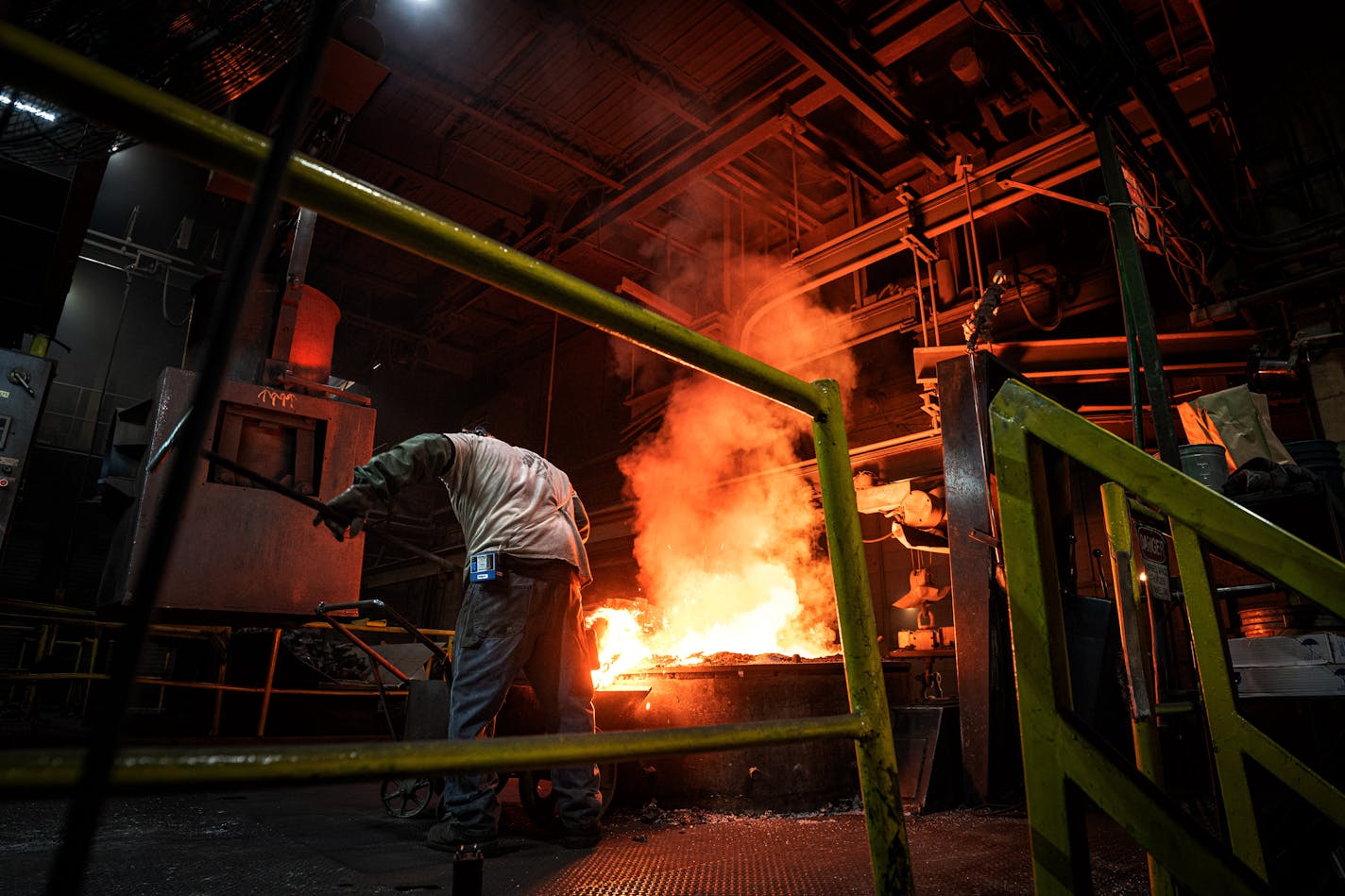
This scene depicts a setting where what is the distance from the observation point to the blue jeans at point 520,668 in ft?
10.7

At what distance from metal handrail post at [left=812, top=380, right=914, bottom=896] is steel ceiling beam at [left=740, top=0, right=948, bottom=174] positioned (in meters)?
4.86

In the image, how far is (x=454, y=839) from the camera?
322 cm

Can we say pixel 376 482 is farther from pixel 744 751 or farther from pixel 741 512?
pixel 741 512

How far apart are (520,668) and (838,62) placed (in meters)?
5.43

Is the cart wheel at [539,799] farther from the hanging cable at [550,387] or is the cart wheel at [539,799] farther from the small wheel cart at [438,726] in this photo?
the hanging cable at [550,387]

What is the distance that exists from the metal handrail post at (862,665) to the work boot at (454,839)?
89.2 inches

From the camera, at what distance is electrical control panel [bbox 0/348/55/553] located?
14.1 ft

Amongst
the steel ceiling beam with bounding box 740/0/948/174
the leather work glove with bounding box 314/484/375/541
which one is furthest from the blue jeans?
the steel ceiling beam with bounding box 740/0/948/174

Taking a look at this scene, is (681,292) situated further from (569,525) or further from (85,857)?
(85,857)

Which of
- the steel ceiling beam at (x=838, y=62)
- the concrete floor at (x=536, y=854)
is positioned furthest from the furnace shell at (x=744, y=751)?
the steel ceiling beam at (x=838, y=62)

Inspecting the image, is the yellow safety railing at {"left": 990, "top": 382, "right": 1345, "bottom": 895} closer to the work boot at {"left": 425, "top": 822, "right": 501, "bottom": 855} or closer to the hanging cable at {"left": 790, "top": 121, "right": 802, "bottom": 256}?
the work boot at {"left": 425, "top": 822, "right": 501, "bottom": 855}

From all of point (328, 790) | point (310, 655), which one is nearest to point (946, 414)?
point (328, 790)

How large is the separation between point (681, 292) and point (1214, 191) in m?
5.88

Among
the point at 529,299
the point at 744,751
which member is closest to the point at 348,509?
the point at 529,299
